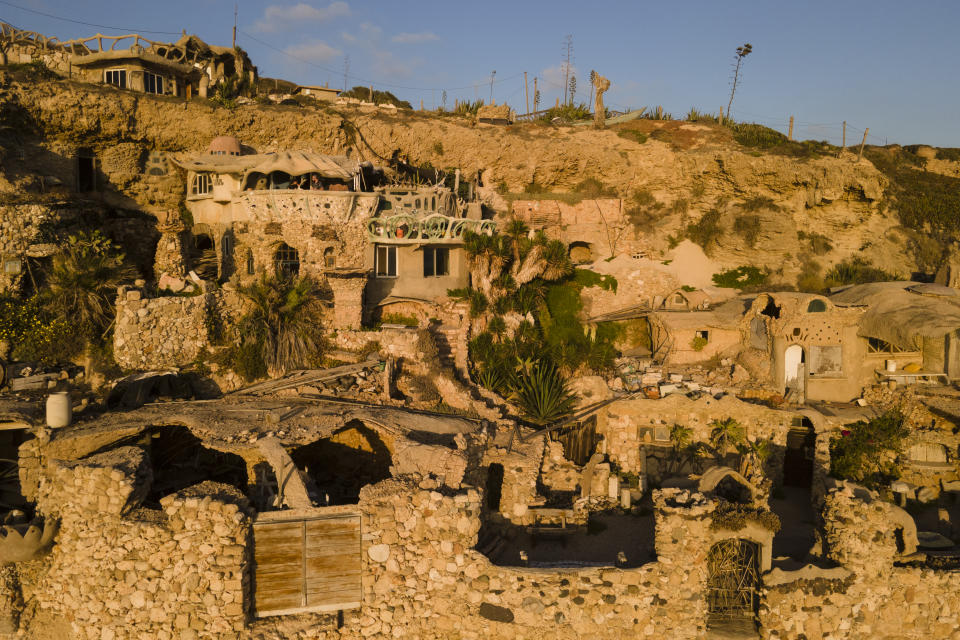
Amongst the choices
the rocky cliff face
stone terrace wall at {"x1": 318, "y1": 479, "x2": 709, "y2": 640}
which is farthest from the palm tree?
the rocky cliff face

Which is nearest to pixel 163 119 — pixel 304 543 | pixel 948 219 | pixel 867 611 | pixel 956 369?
pixel 304 543

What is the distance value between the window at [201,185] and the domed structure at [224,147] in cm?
91

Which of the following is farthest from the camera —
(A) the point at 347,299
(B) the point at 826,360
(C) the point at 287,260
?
(C) the point at 287,260

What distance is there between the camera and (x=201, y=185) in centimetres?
2525

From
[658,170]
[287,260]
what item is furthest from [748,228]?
[287,260]

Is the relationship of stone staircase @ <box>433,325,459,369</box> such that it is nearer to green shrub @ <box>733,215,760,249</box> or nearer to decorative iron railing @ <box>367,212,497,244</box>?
decorative iron railing @ <box>367,212,497,244</box>

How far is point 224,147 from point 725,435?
64.4 feet

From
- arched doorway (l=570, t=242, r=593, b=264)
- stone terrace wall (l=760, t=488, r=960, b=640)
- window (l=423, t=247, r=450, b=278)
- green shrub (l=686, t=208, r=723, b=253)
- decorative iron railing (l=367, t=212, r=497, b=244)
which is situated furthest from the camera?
arched doorway (l=570, t=242, r=593, b=264)

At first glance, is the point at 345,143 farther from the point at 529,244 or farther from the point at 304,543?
the point at 304,543

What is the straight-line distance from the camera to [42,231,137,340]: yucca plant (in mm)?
19141

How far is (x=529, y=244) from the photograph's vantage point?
24391mm

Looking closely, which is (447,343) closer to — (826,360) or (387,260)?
(387,260)

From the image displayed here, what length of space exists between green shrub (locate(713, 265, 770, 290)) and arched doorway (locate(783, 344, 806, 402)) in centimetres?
664

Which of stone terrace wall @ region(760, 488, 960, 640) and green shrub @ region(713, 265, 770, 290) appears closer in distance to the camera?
stone terrace wall @ region(760, 488, 960, 640)
